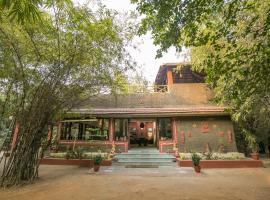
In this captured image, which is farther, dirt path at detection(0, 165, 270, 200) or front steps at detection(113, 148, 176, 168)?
front steps at detection(113, 148, 176, 168)

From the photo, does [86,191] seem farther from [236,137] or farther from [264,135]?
[264,135]

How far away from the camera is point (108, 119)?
42.1ft

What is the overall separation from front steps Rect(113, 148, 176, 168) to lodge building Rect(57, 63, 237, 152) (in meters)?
0.80

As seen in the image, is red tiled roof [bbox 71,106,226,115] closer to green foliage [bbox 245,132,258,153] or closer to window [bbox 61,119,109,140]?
window [bbox 61,119,109,140]

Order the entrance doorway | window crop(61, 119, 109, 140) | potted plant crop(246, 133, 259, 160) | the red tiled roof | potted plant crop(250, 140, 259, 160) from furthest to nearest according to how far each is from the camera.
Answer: the entrance doorway < window crop(61, 119, 109, 140) < the red tiled roof < potted plant crop(246, 133, 259, 160) < potted plant crop(250, 140, 259, 160)

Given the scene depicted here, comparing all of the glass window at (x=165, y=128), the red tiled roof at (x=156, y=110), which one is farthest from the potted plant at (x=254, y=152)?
the glass window at (x=165, y=128)

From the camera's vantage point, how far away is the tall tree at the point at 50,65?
5.56 metres

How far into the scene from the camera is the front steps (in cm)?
994

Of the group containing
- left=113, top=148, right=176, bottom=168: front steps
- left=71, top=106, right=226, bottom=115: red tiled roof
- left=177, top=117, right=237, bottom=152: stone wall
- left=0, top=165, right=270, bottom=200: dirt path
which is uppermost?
left=71, top=106, right=226, bottom=115: red tiled roof

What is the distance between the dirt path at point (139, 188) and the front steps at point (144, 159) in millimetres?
2367

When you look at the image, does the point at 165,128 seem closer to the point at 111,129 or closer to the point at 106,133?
the point at 111,129

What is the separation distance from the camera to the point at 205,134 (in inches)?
478

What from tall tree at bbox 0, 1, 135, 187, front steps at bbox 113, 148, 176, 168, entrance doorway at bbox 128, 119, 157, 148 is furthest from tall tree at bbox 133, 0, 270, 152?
entrance doorway at bbox 128, 119, 157, 148

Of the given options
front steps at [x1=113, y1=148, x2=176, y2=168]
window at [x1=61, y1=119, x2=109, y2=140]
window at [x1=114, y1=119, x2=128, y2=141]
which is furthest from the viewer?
window at [x1=114, y1=119, x2=128, y2=141]
